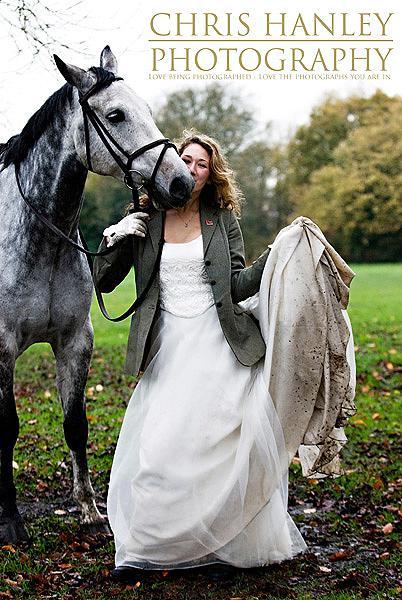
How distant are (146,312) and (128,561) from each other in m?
1.29

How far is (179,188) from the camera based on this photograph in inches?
144

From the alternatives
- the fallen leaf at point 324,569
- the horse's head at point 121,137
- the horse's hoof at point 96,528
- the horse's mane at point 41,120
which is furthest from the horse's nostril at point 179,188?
the horse's hoof at point 96,528

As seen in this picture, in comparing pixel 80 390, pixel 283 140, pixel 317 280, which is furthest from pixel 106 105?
pixel 283 140

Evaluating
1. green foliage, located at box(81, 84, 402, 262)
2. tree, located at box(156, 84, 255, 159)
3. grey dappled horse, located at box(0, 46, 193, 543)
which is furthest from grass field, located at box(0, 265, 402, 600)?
green foliage, located at box(81, 84, 402, 262)

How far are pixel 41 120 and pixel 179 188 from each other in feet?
3.58

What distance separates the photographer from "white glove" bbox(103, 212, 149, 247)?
387cm

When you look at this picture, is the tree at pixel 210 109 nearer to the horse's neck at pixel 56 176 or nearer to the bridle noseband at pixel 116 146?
the horse's neck at pixel 56 176

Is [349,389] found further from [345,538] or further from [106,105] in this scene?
[106,105]

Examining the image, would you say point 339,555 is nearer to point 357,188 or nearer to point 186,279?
point 186,279

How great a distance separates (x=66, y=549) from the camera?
176 inches

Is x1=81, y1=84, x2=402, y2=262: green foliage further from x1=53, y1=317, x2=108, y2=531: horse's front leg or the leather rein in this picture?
the leather rein

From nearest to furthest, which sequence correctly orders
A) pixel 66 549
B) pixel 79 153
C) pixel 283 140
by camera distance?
1. pixel 79 153
2. pixel 66 549
3. pixel 283 140

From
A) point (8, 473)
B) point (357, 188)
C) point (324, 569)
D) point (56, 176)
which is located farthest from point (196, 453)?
point (357, 188)

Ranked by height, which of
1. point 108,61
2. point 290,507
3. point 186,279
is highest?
point 108,61
